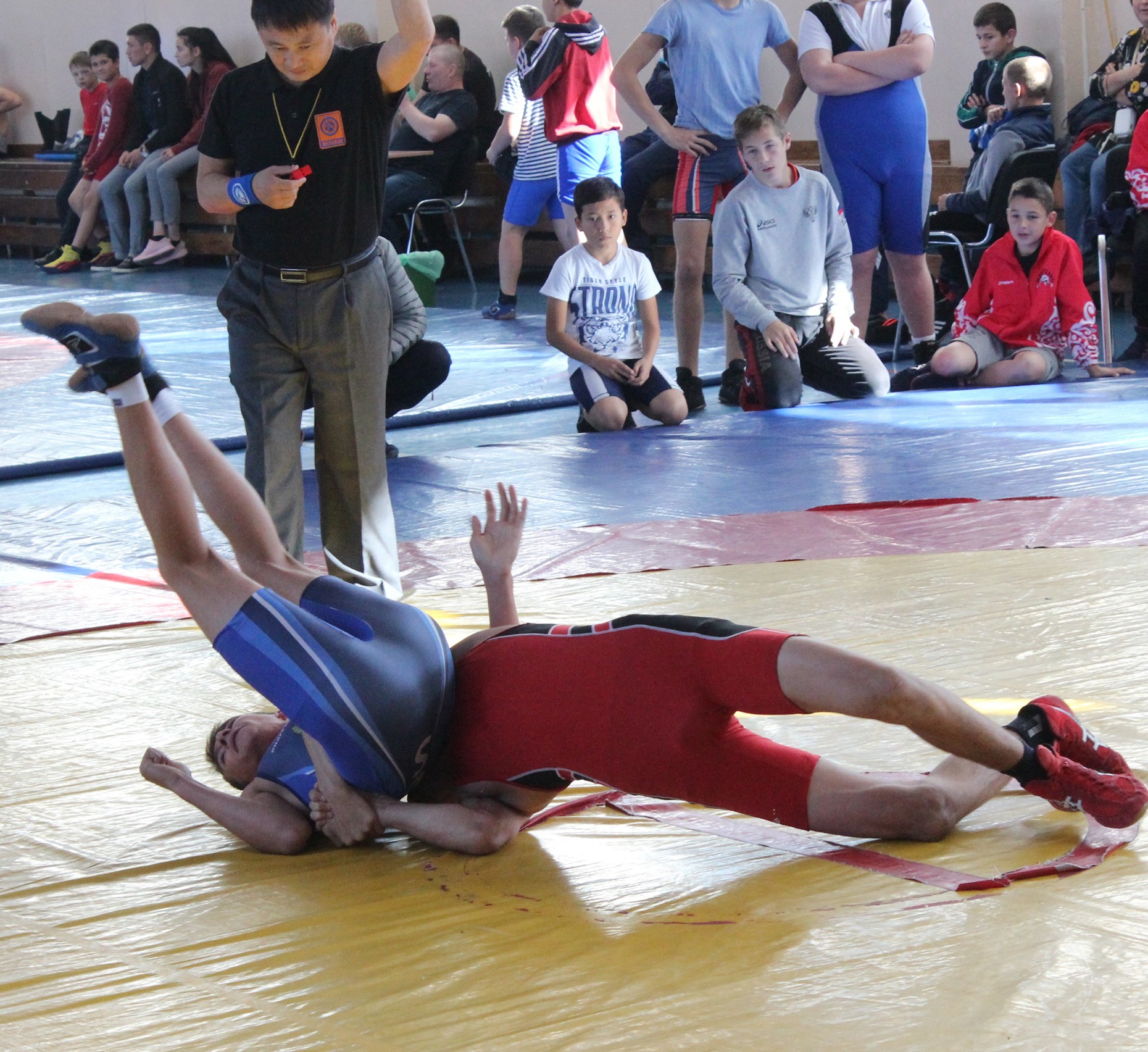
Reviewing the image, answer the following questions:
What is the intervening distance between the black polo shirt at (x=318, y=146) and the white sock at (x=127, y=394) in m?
1.08

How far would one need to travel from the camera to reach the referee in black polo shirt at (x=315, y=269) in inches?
124

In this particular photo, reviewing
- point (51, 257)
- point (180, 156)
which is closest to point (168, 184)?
point (180, 156)

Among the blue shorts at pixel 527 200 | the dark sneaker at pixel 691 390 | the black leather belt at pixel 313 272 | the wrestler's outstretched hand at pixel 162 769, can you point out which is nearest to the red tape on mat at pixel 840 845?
the wrestler's outstretched hand at pixel 162 769

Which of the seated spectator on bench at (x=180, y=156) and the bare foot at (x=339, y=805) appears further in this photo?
the seated spectator on bench at (x=180, y=156)

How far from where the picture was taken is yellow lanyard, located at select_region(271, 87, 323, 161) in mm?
3168

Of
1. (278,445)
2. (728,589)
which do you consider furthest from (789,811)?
(278,445)

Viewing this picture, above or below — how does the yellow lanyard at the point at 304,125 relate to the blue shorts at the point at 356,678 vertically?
above

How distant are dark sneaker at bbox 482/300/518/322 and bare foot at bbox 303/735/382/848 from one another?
5686mm

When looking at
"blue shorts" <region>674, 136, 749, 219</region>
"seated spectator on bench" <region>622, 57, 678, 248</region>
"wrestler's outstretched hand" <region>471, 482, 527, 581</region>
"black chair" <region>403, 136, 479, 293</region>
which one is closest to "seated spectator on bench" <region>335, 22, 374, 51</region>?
"black chair" <region>403, 136, 479, 293</region>

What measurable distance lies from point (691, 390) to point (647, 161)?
336 centimetres

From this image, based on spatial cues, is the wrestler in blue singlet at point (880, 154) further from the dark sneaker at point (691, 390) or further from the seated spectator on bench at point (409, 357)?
the seated spectator on bench at point (409, 357)

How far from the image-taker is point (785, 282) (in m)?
5.31

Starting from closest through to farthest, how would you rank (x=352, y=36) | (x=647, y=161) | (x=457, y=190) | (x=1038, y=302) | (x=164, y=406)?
(x=164, y=406) → (x=1038, y=302) → (x=352, y=36) → (x=647, y=161) → (x=457, y=190)

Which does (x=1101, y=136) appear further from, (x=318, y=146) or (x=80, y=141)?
(x=80, y=141)
